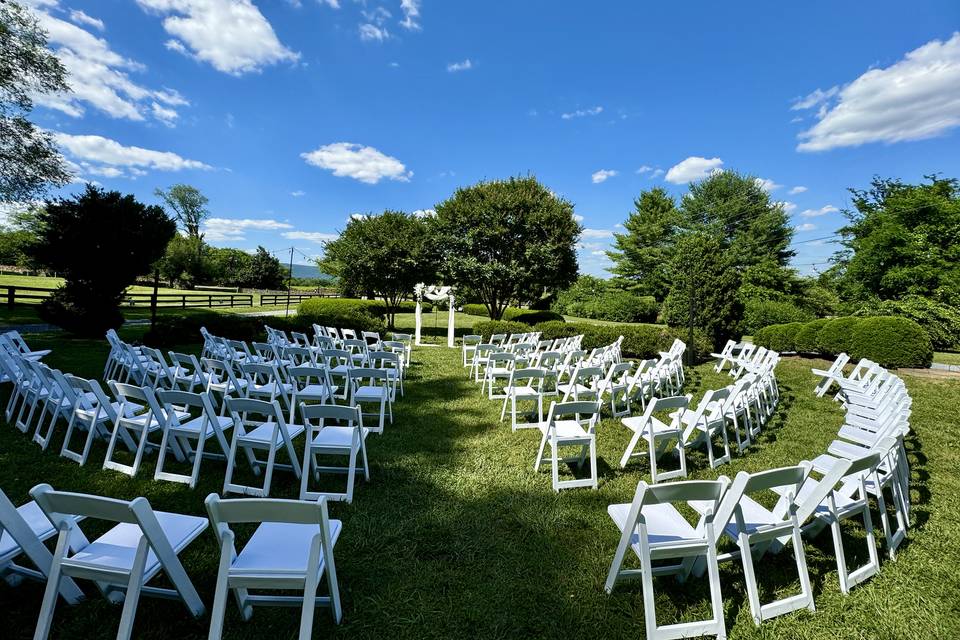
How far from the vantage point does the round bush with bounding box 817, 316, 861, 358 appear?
11.1 m

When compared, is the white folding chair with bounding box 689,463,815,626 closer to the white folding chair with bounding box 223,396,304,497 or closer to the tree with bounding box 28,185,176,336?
the white folding chair with bounding box 223,396,304,497

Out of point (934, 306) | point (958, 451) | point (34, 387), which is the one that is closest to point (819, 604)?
point (958, 451)

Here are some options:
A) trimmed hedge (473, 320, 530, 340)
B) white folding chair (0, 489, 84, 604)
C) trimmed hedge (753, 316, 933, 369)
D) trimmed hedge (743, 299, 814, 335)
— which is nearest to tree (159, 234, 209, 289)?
trimmed hedge (473, 320, 530, 340)

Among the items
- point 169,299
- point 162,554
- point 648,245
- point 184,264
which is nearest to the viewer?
point 162,554

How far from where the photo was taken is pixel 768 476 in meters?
2.23

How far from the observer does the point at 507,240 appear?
59.9 feet

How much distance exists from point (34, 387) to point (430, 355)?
8766 mm

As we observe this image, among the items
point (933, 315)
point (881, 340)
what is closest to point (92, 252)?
point (881, 340)

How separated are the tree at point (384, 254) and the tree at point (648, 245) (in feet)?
75.8

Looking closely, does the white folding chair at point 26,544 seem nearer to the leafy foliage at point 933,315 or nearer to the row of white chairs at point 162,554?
the row of white chairs at point 162,554

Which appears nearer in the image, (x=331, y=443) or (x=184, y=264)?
(x=331, y=443)

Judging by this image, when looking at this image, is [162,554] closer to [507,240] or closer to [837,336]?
[837,336]

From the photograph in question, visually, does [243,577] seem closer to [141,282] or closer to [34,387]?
[34,387]

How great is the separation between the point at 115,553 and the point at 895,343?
1451cm
